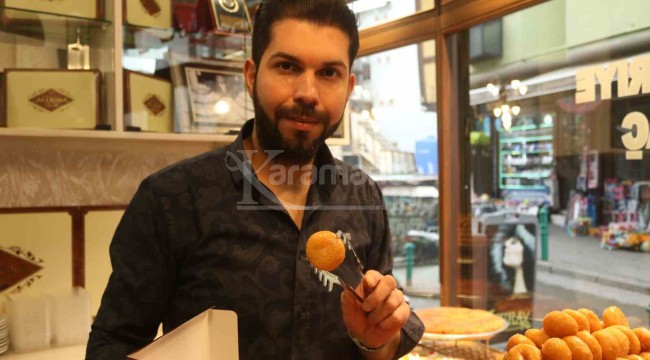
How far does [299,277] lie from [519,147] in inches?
76.8

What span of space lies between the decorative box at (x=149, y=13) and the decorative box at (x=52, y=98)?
0.79 feet

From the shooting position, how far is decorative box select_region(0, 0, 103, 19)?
1828mm

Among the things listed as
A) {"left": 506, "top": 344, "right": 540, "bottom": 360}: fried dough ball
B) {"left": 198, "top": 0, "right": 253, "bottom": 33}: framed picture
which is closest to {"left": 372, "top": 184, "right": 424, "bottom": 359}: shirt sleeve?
{"left": 506, "top": 344, "right": 540, "bottom": 360}: fried dough ball

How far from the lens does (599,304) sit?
252cm

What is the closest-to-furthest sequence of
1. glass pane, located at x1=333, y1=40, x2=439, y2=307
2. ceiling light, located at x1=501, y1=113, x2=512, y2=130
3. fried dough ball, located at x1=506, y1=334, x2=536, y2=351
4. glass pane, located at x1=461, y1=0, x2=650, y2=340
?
fried dough ball, located at x1=506, y1=334, x2=536, y2=351 → glass pane, located at x1=461, y1=0, x2=650, y2=340 → ceiling light, located at x1=501, y1=113, x2=512, y2=130 → glass pane, located at x1=333, y1=40, x2=439, y2=307

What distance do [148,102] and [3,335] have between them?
3.02 ft

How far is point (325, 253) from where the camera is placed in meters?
0.96

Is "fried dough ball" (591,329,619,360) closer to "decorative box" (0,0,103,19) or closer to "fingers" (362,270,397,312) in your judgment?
"fingers" (362,270,397,312)

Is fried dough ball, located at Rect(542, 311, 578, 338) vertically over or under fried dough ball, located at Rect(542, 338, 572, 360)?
over

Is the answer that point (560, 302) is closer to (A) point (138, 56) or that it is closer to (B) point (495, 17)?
(B) point (495, 17)

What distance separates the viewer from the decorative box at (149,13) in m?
1.96

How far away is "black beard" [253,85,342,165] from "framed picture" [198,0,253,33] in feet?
3.64

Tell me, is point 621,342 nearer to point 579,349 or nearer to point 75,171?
point 579,349

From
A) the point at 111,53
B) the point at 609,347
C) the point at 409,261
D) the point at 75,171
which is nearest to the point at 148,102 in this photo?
the point at 111,53
